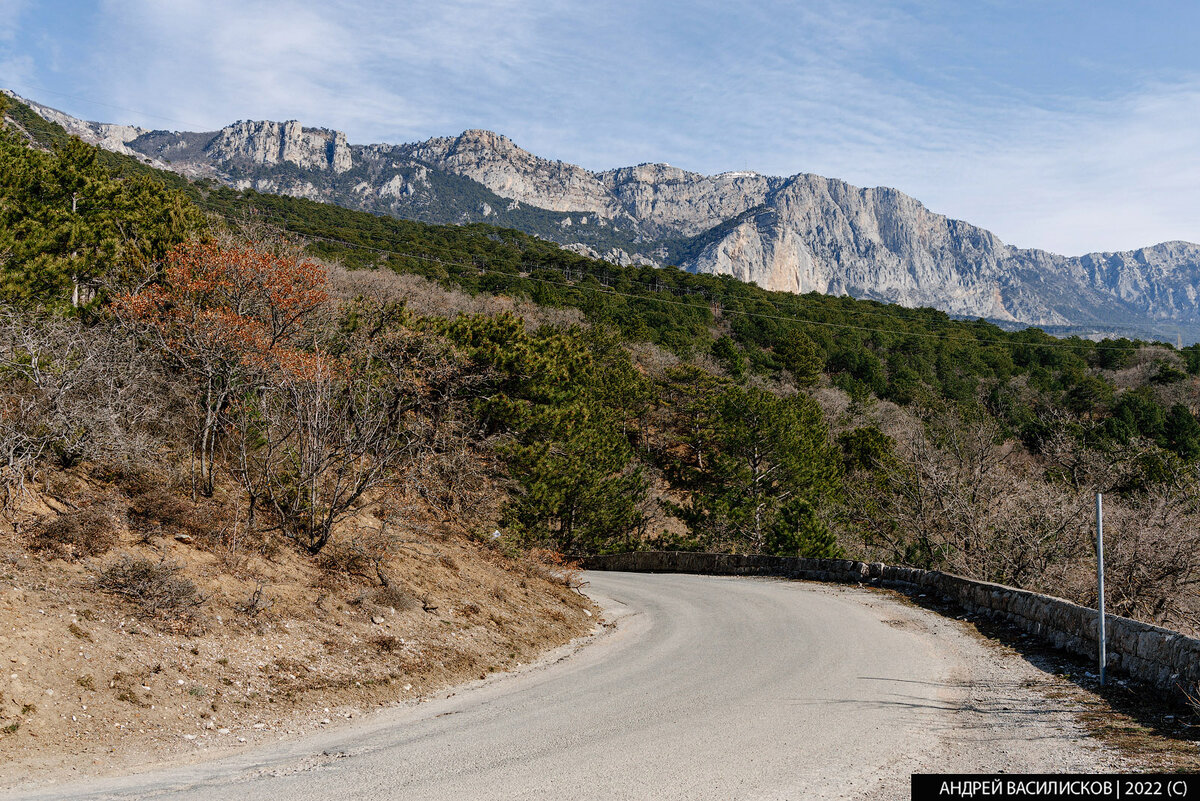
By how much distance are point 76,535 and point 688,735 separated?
7.49 metres

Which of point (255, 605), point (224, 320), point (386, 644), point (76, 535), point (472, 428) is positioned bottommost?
point (386, 644)

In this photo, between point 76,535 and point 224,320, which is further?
point 224,320

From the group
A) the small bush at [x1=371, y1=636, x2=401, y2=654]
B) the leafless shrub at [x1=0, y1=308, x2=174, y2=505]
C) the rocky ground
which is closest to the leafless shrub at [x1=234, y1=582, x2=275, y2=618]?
the rocky ground

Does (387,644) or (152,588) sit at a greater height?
(152,588)

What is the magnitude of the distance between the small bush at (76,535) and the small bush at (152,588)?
15.3 inches

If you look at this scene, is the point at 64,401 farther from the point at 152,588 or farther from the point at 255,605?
the point at 255,605

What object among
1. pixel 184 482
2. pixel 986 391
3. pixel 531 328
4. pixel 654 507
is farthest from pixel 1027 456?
pixel 184 482

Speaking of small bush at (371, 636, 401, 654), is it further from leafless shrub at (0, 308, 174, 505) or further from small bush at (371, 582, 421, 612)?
leafless shrub at (0, 308, 174, 505)

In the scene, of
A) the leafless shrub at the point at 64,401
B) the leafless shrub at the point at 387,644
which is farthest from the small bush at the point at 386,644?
the leafless shrub at the point at 64,401

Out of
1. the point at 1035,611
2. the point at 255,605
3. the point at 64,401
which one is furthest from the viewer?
the point at 1035,611

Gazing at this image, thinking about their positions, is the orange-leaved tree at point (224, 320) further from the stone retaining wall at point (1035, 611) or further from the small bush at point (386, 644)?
the stone retaining wall at point (1035, 611)

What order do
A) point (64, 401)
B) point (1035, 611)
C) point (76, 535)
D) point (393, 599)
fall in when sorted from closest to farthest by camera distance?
point (76, 535)
point (64, 401)
point (393, 599)
point (1035, 611)

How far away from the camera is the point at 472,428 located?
20.8 m

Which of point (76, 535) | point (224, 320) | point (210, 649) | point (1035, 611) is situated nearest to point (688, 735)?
point (210, 649)
